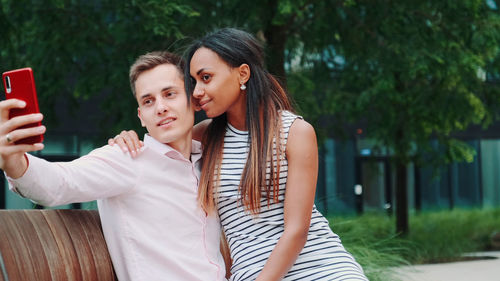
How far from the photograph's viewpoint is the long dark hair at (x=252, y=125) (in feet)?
9.57

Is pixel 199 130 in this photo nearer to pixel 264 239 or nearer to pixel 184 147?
pixel 184 147

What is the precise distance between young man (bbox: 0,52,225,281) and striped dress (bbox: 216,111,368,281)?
0.10m

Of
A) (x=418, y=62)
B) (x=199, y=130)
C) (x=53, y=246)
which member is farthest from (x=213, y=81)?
(x=418, y=62)

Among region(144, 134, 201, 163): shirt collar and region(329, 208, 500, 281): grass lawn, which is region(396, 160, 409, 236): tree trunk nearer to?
region(329, 208, 500, 281): grass lawn

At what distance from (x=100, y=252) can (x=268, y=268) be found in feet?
2.39

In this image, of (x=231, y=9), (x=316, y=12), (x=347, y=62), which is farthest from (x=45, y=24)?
(x=347, y=62)

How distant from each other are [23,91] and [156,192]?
0.90m

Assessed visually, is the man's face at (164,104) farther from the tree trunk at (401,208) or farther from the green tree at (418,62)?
the tree trunk at (401,208)

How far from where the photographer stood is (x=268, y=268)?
2.80m

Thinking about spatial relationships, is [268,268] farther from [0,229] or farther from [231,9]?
[231,9]

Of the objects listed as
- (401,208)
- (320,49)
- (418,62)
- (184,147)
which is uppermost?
(320,49)

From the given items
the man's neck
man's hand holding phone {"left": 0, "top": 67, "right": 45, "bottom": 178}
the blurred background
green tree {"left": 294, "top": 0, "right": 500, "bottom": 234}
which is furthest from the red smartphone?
green tree {"left": 294, "top": 0, "right": 500, "bottom": 234}

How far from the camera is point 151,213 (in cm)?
282

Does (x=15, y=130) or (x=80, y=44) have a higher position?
(x=80, y=44)
